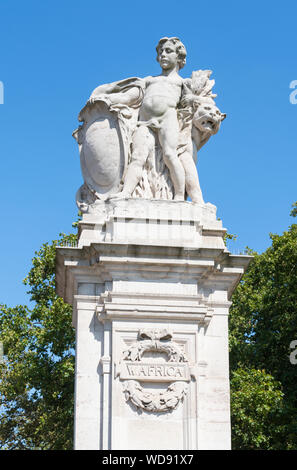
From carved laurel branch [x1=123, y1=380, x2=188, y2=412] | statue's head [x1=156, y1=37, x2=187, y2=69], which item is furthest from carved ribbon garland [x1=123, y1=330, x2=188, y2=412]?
statue's head [x1=156, y1=37, x2=187, y2=69]

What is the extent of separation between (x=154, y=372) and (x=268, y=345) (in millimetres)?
16754

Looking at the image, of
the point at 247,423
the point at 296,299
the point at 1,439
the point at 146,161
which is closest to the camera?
the point at 146,161

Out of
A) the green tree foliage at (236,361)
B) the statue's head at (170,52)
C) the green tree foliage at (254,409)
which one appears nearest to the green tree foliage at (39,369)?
the green tree foliage at (236,361)

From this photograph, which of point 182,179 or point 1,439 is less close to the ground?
point 182,179

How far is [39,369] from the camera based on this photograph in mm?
28062

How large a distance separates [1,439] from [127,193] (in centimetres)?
1988

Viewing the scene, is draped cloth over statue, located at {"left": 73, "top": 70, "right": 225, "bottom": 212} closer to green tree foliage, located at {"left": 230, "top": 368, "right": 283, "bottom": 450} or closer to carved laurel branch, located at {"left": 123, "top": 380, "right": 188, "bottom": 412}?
carved laurel branch, located at {"left": 123, "top": 380, "right": 188, "bottom": 412}

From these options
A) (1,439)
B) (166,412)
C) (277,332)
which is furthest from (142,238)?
(1,439)

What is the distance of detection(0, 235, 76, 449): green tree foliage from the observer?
92.1ft

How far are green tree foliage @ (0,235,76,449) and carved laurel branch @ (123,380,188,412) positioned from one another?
15.7m

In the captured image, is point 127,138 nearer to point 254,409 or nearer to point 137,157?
point 137,157

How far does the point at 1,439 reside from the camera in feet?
100

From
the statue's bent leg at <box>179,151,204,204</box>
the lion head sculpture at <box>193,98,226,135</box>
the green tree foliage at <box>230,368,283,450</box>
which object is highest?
the lion head sculpture at <box>193,98,226,135</box>
